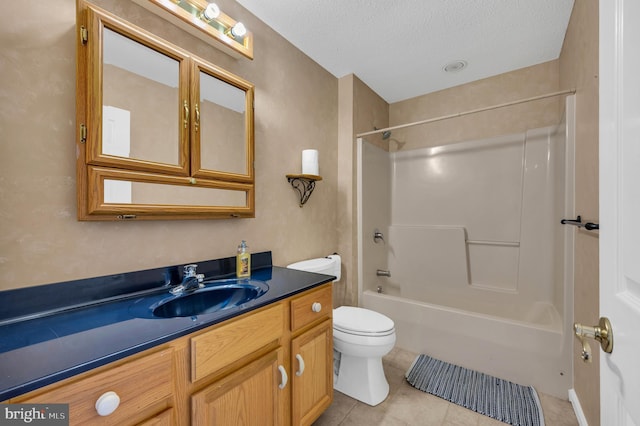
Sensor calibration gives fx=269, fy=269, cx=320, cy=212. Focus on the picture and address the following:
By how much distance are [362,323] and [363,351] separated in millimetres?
155

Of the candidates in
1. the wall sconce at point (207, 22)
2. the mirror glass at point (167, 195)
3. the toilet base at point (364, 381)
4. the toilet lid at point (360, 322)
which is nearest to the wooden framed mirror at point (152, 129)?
the mirror glass at point (167, 195)

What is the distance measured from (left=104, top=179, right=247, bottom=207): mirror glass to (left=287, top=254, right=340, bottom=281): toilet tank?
0.60 metres

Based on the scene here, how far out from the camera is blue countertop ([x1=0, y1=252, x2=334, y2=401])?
59 cm

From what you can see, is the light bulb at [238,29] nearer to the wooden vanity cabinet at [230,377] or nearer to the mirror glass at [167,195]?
the mirror glass at [167,195]

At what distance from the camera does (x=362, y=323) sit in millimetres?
1677

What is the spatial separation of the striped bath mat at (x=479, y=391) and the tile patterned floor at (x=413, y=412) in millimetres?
50

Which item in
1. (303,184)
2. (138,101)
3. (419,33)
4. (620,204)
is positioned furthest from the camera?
(303,184)

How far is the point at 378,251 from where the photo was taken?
8.97ft

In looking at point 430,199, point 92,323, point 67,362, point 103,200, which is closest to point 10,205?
point 103,200

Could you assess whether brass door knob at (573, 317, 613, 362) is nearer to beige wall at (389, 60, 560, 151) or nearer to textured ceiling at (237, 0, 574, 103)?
textured ceiling at (237, 0, 574, 103)

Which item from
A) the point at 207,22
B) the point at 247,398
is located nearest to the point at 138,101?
the point at 207,22

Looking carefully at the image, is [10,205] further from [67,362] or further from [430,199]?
[430,199]

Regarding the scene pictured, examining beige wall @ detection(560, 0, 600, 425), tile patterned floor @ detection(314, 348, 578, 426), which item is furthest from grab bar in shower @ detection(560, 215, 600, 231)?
tile patterned floor @ detection(314, 348, 578, 426)

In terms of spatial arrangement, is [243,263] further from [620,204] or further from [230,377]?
[620,204]
